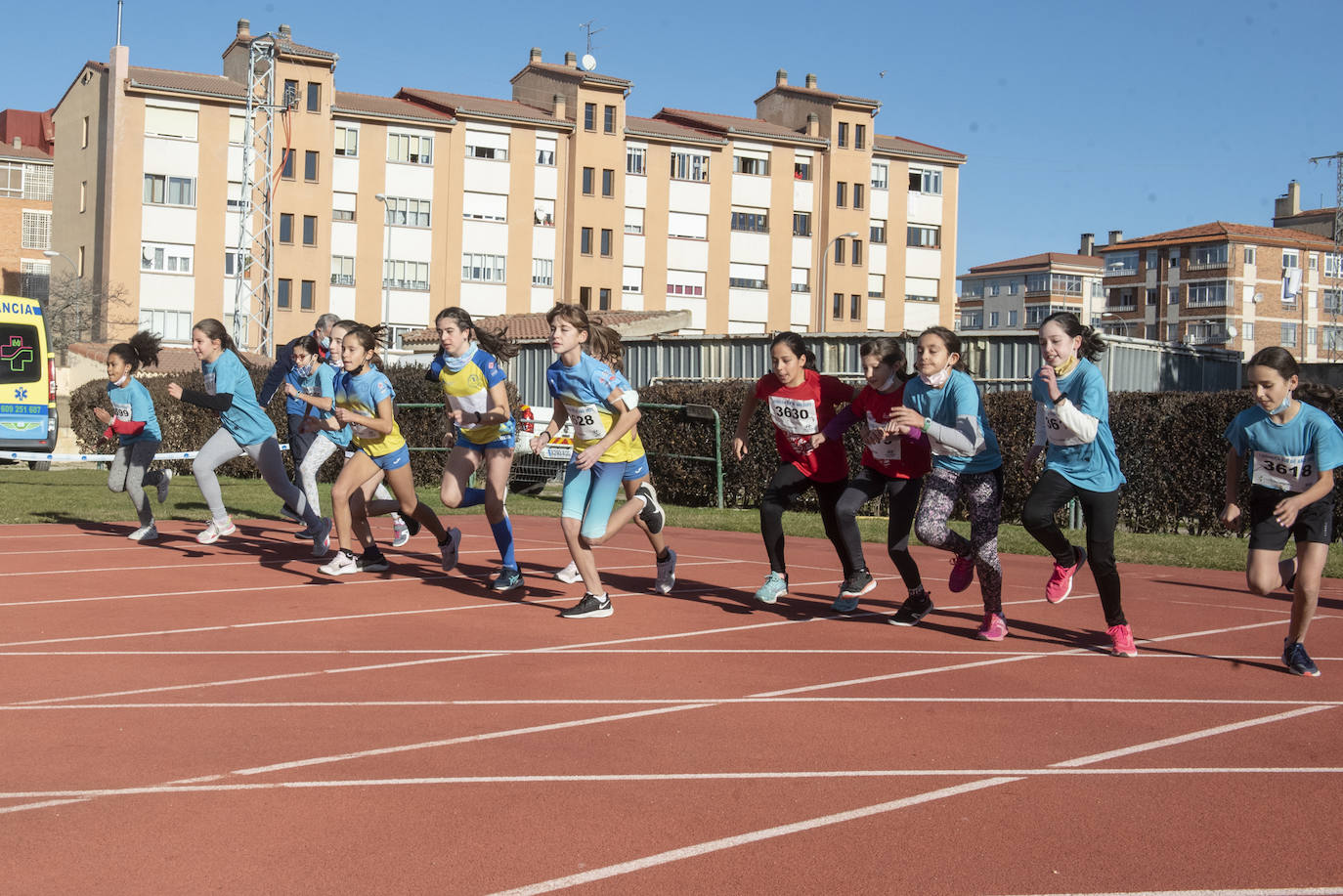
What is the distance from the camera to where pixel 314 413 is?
1222cm

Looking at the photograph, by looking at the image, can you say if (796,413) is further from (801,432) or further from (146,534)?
(146,534)

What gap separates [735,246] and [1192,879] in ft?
222

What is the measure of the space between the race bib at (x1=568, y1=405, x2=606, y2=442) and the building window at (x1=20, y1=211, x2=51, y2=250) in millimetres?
84645

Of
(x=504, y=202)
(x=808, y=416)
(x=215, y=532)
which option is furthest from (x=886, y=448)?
(x=504, y=202)

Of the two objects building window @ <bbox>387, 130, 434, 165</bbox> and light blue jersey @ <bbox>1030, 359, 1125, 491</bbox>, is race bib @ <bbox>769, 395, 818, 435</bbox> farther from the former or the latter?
building window @ <bbox>387, 130, 434, 165</bbox>

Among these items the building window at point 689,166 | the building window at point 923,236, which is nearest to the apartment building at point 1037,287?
the building window at point 923,236

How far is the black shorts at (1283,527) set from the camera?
7.26m

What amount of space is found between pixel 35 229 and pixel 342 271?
33380mm

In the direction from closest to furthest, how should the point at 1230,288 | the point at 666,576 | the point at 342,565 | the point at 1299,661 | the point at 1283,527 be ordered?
the point at 1283,527 → the point at 1299,661 → the point at 666,576 → the point at 342,565 → the point at 1230,288

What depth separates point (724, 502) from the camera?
20.9 metres

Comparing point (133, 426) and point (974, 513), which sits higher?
point (133, 426)

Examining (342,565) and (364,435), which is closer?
(364,435)

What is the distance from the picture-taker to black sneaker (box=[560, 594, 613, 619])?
8984 mm

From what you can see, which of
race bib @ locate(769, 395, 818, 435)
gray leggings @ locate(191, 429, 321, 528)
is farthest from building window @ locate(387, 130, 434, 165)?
race bib @ locate(769, 395, 818, 435)
